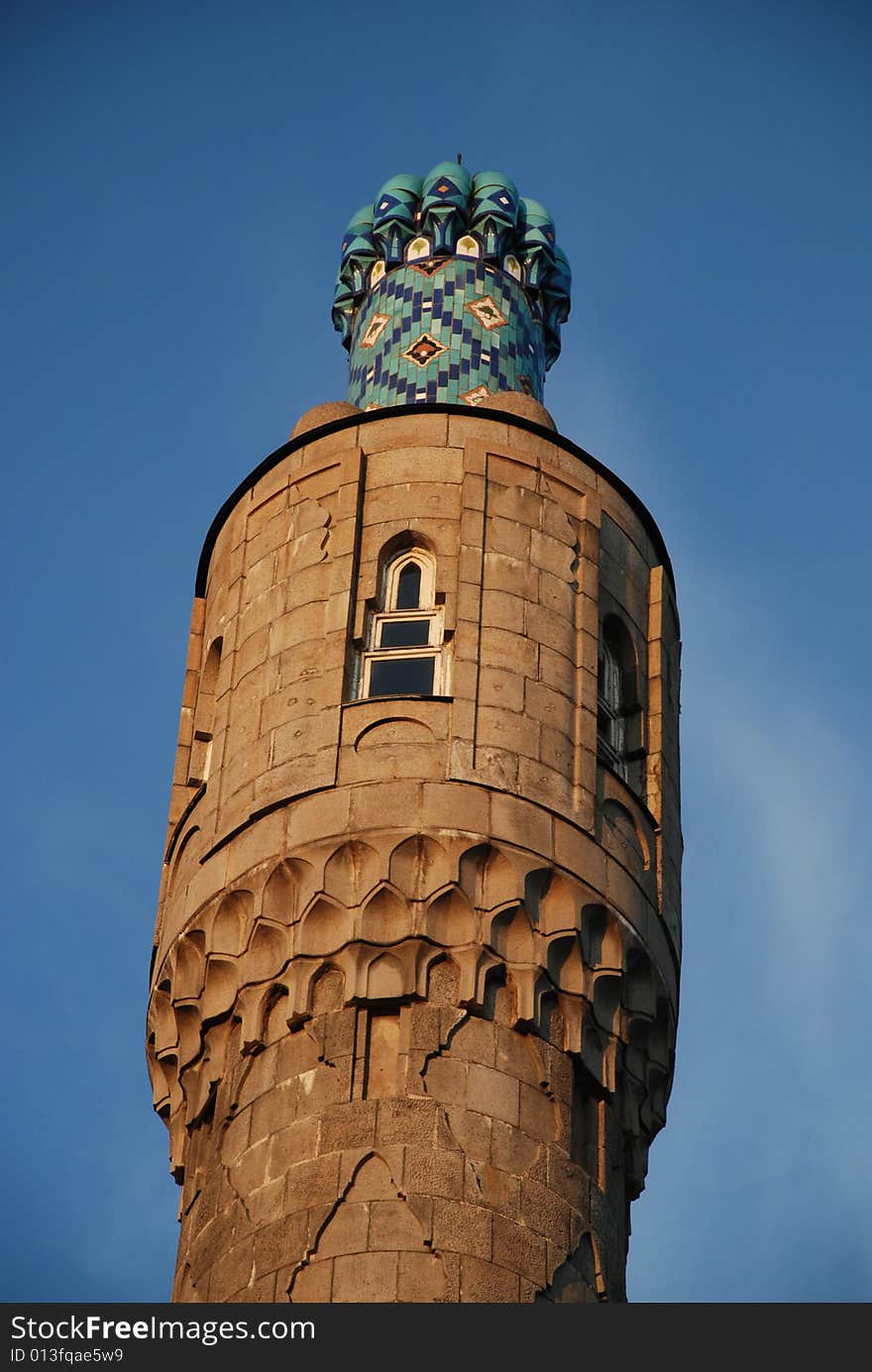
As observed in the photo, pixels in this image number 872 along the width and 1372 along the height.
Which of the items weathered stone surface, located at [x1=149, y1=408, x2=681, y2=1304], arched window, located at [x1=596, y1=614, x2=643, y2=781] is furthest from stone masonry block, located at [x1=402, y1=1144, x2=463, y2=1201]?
arched window, located at [x1=596, y1=614, x2=643, y2=781]

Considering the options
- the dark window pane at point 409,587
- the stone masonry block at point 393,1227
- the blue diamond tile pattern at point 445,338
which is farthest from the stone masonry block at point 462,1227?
the blue diamond tile pattern at point 445,338

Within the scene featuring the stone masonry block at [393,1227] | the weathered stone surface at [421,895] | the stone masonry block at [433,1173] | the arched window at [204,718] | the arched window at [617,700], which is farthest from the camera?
the arched window at [204,718]

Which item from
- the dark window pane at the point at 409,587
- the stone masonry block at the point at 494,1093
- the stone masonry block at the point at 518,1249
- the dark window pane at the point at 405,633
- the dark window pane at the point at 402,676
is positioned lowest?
A: the stone masonry block at the point at 518,1249

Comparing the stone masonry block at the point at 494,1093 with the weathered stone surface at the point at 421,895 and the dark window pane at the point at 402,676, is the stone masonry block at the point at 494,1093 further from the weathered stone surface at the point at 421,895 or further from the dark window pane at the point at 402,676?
the dark window pane at the point at 402,676

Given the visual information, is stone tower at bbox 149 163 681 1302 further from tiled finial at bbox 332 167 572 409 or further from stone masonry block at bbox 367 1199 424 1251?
tiled finial at bbox 332 167 572 409

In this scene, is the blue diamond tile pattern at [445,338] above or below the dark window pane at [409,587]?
above

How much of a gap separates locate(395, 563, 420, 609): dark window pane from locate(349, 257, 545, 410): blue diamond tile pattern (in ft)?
16.3

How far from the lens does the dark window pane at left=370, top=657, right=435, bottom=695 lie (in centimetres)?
3134

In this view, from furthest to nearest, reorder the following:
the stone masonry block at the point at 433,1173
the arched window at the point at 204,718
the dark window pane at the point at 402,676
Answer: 1. the arched window at the point at 204,718
2. the dark window pane at the point at 402,676
3. the stone masonry block at the point at 433,1173

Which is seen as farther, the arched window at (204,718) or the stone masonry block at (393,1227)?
the arched window at (204,718)

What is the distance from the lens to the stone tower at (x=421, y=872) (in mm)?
28359
